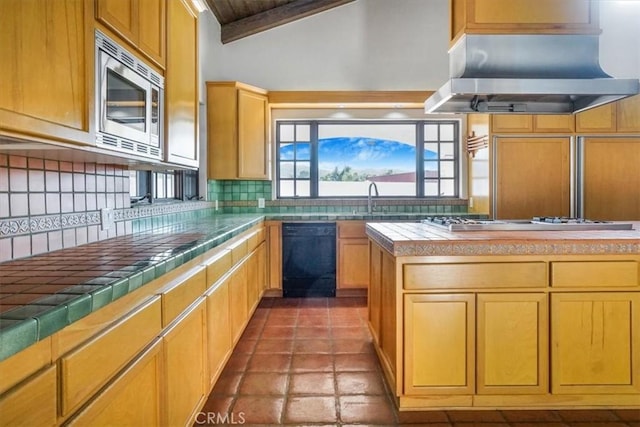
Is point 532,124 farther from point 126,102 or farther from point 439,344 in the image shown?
point 126,102

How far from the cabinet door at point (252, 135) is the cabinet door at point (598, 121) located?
125 inches

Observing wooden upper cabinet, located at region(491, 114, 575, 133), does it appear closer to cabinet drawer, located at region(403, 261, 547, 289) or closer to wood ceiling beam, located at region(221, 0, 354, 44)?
wood ceiling beam, located at region(221, 0, 354, 44)

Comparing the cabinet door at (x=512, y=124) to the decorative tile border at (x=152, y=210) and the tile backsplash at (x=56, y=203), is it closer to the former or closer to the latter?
the decorative tile border at (x=152, y=210)

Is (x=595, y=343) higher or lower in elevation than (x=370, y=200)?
lower

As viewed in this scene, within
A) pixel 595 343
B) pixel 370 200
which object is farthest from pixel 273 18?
pixel 595 343

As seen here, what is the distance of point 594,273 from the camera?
192 cm

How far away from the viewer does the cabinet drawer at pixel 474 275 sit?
1.92 m

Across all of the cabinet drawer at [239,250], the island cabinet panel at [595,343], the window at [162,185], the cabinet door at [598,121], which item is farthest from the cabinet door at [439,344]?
the cabinet door at [598,121]

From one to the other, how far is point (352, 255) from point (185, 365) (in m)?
2.74

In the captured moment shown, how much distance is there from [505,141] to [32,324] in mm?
4083

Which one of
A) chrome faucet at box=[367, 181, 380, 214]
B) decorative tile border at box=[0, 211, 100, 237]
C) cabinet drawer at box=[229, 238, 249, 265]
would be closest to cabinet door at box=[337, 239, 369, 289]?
chrome faucet at box=[367, 181, 380, 214]

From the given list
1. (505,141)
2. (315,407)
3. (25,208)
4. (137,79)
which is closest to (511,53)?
(505,141)

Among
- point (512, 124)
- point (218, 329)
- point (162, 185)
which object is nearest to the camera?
point (218, 329)

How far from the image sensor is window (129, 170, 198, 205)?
109 inches
